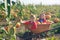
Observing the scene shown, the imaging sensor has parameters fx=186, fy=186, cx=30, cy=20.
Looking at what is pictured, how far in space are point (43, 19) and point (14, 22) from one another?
290 mm

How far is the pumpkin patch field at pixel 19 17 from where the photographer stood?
5.98ft

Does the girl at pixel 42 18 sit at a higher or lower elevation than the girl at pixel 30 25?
higher

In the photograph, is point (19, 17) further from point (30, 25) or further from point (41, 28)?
point (41, 28)

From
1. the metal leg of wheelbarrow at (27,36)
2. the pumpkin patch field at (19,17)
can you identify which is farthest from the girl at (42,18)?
the metal leg of wheelbarrow at (27,36)

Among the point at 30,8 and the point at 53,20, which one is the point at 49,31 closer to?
the point at 53,20

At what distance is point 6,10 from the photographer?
1.83 m

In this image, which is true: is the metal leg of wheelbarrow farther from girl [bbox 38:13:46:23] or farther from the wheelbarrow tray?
Answer: girl [bbox 38:13:46:23]

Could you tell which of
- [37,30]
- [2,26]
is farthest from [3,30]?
[37,30]

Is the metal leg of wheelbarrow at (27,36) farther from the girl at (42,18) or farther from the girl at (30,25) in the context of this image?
the girl at (42,18)

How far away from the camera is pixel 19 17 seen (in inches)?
73.1

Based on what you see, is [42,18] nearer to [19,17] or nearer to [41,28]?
[41,28]

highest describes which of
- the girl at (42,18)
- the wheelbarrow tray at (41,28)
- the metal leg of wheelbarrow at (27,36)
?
the girl at (42,18)

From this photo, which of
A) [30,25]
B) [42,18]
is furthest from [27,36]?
[42,18]

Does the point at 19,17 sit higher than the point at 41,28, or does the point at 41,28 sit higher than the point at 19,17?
the point at 19,17
